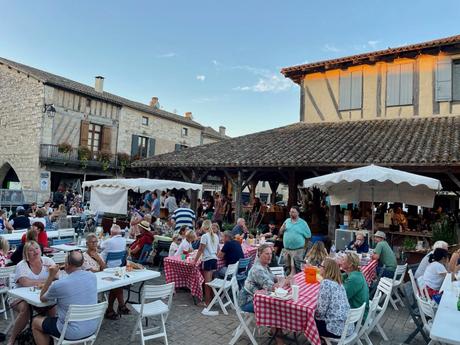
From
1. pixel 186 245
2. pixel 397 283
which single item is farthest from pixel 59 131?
pixel 397 283

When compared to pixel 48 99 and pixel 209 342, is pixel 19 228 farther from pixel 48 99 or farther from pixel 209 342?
pixel 48 99

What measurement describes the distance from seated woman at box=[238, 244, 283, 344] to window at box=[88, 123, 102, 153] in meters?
20.0

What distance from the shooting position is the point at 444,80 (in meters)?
11.8

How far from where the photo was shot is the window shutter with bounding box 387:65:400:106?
41.6 ft

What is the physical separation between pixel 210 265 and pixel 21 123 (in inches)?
758

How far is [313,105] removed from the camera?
47.6 ft

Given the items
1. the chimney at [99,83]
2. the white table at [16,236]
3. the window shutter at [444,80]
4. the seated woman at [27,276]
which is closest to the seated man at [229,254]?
the seated woman at [27,276]

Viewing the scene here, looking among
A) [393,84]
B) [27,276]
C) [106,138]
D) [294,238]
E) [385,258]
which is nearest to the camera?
[27,276]

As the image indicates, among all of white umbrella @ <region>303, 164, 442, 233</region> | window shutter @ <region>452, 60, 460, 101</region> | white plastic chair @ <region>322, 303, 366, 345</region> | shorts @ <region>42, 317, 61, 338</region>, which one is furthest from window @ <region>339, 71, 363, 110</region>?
shorts @ <region>42, 317, 61, 338</region>

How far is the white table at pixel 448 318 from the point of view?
310 centimetres

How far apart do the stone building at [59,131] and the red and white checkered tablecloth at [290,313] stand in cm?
1625

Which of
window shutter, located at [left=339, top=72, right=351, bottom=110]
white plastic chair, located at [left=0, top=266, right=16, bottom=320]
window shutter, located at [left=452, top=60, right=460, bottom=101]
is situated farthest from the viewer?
window shutter, located at [left=339, top=72, right=351, bottom=110]

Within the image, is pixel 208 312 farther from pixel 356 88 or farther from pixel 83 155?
pixel 83 155

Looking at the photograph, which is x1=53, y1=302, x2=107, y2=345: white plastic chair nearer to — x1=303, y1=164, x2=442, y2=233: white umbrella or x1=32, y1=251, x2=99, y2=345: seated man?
x1=32, y1=251, x2=99, y2=345: seated man
